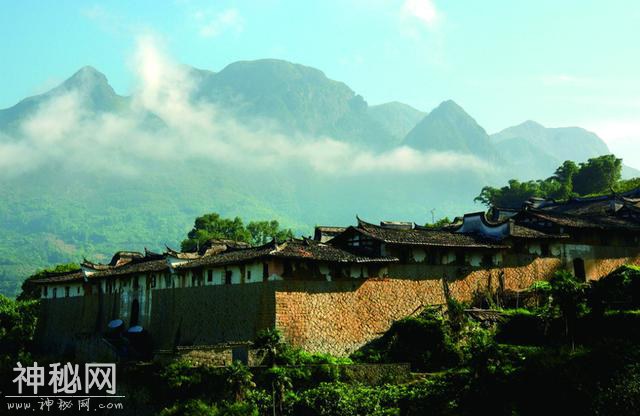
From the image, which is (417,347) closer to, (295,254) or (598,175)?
(295,254)

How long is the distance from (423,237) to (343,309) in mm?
6613

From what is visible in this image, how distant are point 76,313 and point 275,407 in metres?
24.5

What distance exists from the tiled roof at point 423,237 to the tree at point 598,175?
47.3 meters

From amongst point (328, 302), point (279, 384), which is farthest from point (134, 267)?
point (279, 384)

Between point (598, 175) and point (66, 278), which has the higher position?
point (598, 175)

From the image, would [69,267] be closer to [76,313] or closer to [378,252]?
[76,313]

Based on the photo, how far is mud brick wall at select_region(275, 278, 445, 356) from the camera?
94.7 feet

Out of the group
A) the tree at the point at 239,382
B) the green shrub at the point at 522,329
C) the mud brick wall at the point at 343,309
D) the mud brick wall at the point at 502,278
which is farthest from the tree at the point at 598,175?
the tree at the point at 239,382

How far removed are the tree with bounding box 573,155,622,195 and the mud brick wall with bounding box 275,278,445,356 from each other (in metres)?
52.8

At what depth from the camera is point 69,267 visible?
61.0 metres

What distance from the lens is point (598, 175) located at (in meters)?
78.3

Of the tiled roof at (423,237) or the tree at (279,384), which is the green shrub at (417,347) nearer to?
the tiled roof at (423,237)

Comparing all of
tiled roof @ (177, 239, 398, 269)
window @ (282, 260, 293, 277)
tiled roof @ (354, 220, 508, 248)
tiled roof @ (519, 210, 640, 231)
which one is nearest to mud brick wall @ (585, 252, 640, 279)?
tiled roof @ (519, 210, 640, 231)

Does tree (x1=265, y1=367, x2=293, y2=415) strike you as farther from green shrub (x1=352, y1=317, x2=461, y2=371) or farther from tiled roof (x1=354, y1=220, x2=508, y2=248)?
tiled roof (x1=354, y1=220, x2=508, y2=248)
